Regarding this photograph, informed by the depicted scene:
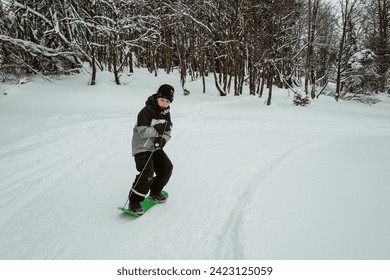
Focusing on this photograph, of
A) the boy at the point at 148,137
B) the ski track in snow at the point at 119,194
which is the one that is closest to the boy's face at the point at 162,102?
the boy at the point at 148,137

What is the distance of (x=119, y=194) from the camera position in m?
4.44

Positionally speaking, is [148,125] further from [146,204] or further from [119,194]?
[119,194]

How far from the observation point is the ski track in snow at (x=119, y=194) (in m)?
3.04

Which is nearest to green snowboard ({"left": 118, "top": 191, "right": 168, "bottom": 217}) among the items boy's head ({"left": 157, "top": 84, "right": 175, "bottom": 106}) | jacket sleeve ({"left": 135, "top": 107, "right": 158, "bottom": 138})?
jacket sleeve ({"left": 135, "top": 107, "right": 158, "bottom": 138})

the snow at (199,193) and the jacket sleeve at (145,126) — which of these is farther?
the jacket sleeve at (145,126)

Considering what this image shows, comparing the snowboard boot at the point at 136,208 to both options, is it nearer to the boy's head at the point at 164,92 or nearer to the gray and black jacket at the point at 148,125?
the gray and black jacket at the point at 148,125

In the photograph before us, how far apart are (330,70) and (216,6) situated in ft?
41.6

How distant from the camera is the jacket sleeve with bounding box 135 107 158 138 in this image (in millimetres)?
3514

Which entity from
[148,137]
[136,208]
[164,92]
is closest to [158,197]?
[136,208]

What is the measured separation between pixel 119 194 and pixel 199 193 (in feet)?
4.46

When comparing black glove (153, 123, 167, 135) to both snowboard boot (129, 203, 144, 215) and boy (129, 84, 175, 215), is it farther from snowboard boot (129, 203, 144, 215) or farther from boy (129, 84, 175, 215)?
snowboard boot (129, 203, 144, 215)

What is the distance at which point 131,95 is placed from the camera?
13633 millimetres

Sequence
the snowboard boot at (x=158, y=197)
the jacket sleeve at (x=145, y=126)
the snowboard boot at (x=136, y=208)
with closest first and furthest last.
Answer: the jacket sleeve at (x=145, y=126) < the snowboard boot at (x=136, y=208) < the snowboard boot at (x=158, y=197)

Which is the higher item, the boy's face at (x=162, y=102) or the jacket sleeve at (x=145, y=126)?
the boy's face at (x=162, y=102)
